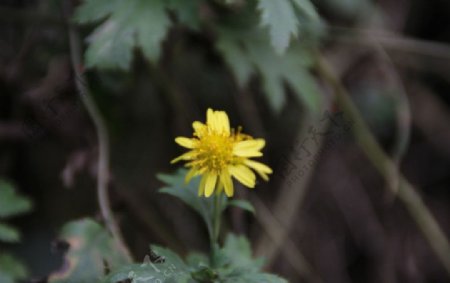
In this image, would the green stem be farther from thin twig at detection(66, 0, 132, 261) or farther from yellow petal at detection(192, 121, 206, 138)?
thin twig at detection(66, 0, 132, 261)

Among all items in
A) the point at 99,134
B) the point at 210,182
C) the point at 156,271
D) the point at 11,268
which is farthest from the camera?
the point at 99,134

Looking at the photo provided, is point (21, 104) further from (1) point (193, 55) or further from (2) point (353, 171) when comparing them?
(2) point (353, 171)

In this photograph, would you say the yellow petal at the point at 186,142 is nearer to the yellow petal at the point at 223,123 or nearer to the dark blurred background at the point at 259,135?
the yellow petal at the point at 223,123

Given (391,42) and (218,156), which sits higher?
(391,42)

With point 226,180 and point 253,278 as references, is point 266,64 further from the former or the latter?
point 253,278

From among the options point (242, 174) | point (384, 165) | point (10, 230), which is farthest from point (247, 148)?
point (384, 165)

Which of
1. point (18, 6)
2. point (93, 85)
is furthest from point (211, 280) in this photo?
point (18, 6)
